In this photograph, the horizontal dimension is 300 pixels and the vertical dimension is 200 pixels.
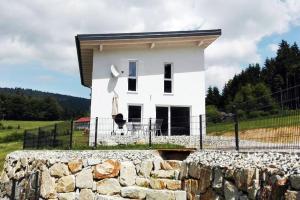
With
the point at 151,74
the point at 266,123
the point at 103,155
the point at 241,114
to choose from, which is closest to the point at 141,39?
the point at 151,74

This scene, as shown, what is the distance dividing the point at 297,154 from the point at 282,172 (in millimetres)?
914

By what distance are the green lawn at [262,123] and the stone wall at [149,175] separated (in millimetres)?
829

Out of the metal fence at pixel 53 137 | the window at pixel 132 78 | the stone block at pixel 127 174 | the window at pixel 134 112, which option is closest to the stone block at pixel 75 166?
the stone block at pixel 127 174

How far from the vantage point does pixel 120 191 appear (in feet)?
35.6

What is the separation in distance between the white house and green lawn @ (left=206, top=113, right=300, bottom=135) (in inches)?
276

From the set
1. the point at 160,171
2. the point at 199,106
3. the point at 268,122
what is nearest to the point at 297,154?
the point at 268,122

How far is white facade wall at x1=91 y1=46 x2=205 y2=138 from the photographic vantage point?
766 inches

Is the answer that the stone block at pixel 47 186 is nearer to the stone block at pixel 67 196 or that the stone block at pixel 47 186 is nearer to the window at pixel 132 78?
the stone block at pixel 67 196

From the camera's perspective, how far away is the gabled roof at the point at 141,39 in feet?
63.3

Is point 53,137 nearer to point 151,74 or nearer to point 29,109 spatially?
point 151,74

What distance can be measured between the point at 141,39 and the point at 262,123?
12.0 m

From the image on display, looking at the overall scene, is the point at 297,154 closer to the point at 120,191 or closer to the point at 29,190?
the point at 120,191

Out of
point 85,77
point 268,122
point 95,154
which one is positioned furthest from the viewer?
point 85,77

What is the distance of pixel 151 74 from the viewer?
800 inches
